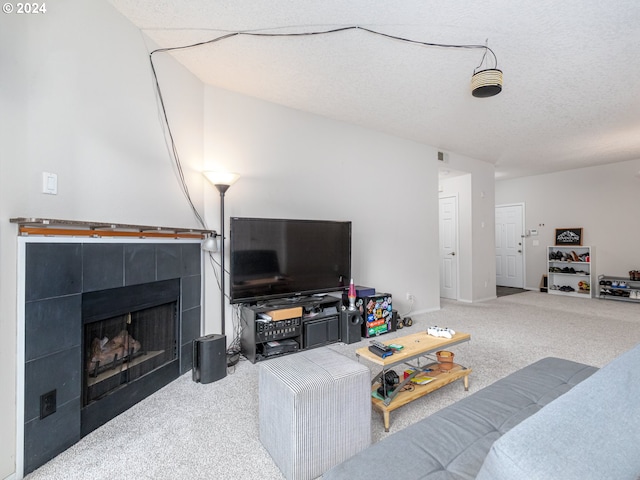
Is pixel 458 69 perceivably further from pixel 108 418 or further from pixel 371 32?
pixel 108 418

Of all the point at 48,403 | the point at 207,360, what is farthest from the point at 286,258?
the point at 48,403

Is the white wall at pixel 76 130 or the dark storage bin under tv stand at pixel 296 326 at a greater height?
the white wall at pixel 76 130

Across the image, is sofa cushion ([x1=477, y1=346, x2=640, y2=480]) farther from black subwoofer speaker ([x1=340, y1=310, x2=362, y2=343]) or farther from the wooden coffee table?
black subwoofer speaker ([x1=340, y1=310, x2=362, y2=343])

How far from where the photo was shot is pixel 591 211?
6348 mm

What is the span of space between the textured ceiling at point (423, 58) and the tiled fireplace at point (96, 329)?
1.60 metres

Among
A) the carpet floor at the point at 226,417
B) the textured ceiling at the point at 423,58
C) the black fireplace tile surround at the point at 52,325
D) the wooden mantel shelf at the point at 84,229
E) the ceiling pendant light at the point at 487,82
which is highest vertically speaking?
the textured ceiling at the point at 423,58

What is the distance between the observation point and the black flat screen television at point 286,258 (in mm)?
2855

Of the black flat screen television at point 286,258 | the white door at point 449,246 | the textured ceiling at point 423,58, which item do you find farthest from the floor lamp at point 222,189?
the white door at point 449,246

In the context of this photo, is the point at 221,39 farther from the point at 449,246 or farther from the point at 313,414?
the point at 449,246

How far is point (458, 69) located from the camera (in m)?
2.71

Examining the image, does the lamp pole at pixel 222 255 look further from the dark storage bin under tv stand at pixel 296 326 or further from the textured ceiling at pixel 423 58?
the textured ceiling at pixel 423 58

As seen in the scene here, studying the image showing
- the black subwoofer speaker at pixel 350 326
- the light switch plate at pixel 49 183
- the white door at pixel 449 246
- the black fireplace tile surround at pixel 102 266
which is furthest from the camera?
the white door at pixel 449 246

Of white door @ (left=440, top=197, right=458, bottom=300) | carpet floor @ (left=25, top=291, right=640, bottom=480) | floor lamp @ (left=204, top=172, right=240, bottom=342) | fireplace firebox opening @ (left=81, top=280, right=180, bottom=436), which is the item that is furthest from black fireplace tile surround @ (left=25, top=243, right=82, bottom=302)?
white door @ (left=440, top=197, right=458, bottom=300)

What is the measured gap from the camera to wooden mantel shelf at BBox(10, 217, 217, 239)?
1.49 m
